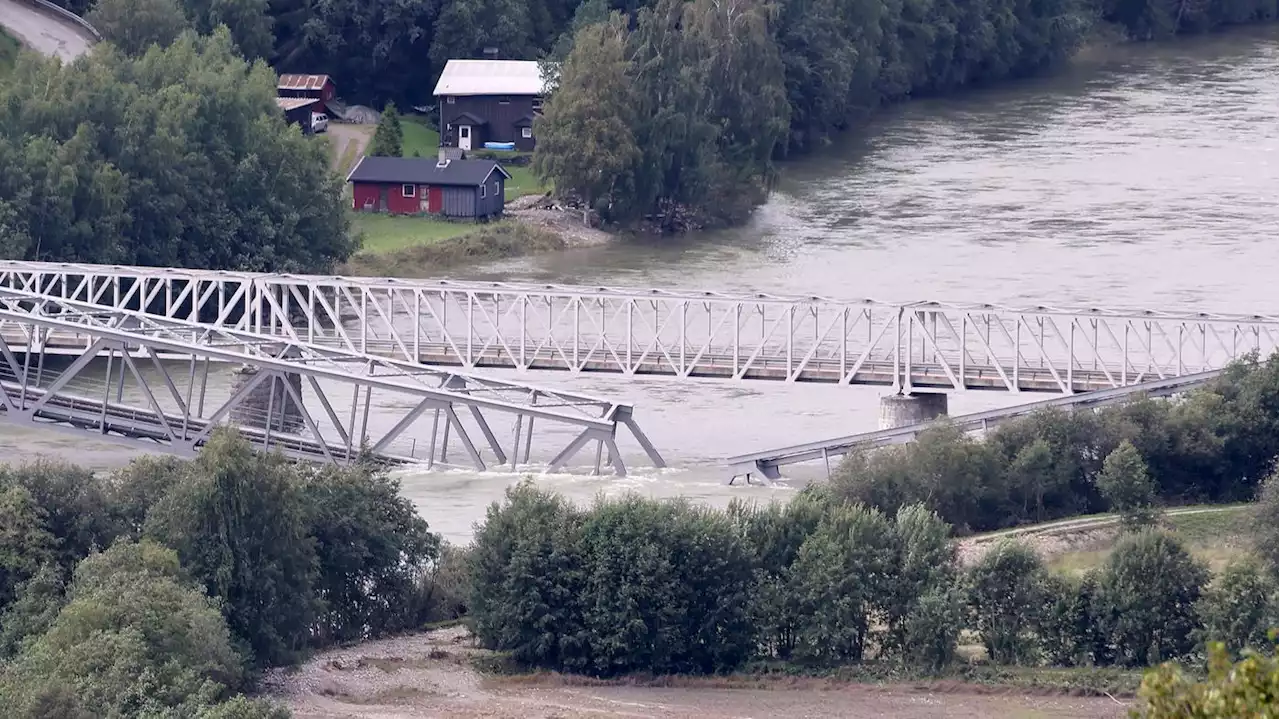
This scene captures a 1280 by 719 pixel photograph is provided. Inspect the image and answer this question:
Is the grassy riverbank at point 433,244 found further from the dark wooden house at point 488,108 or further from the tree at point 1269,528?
the tree at point 1269,528

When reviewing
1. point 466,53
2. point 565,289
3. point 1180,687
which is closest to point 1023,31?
point 466,53

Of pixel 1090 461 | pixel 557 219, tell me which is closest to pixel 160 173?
pixel 557 219

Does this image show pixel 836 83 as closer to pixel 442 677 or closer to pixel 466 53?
pixel 466 53

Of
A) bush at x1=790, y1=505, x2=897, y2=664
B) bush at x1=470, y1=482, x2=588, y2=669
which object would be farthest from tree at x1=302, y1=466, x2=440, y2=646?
bush at x1=790, y1=505, x2=897, y2=664

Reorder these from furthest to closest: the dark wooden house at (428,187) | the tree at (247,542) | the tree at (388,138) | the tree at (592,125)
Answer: the tree at (388,138) → the dark wooden house at (428,187) → the tree at (592,125) → the tree at (247,542)

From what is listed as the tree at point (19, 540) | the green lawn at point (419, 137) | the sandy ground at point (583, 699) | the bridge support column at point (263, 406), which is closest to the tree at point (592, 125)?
the green lawn at point (419, 137)

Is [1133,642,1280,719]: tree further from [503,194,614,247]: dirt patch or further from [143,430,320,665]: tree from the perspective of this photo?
[503,194,614,247]: dirt patch
